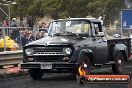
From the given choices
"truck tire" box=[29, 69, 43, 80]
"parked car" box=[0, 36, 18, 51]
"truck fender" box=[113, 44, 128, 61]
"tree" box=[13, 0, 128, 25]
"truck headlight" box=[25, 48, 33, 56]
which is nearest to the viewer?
"truck headlight" box=[25, 48, 33, 56]

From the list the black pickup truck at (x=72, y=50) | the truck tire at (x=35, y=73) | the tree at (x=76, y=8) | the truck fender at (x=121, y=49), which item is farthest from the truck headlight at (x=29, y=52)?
the tree at (x=76, y=8)

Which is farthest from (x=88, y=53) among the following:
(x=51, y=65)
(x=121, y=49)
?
(x=121, y=49)

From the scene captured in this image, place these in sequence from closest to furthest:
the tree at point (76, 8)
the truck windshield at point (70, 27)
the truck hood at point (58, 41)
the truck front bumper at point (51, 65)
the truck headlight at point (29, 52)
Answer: the truck front bumper at point (51, 65), the truck hood at point (58, 41), the truck headlight at point (29, 52), the truck windshield at point (70, 27), the tree at point (76, 8)

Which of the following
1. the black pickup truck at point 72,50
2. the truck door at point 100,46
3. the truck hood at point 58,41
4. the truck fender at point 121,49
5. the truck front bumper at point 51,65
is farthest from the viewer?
the truck fender at point 121,49

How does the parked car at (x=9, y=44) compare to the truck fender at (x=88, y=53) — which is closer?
the truck fender at (x=88, y=53)

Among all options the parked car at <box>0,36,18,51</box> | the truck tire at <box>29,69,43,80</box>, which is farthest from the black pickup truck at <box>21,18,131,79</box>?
the parked car at <box>0,36,18,51</box>

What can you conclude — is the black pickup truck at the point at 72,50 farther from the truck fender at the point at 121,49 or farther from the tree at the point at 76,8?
the tree at the point at 76,8

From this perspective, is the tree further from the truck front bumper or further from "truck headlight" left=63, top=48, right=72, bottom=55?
"truck headlight" left=63, top=48, right=72, bottom=55

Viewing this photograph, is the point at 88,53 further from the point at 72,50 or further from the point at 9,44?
the point at 9,44

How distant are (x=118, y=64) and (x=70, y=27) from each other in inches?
94.3

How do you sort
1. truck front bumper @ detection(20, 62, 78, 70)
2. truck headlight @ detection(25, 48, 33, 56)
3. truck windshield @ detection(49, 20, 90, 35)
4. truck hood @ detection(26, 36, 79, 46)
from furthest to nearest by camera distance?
truck windshield @ detection(49, 20, 90, 35)
truck headlight @ detection(25, 48, 33, 56)
truck hood @ detection(26, 36, 79, 46)
truck front bumper @ detection(20, 62, 78, 70)

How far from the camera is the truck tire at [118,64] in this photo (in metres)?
16.1

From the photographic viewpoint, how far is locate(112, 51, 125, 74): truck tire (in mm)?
16094

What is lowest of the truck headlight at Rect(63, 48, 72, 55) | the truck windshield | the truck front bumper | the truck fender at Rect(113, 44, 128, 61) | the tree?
the truck front bumper
